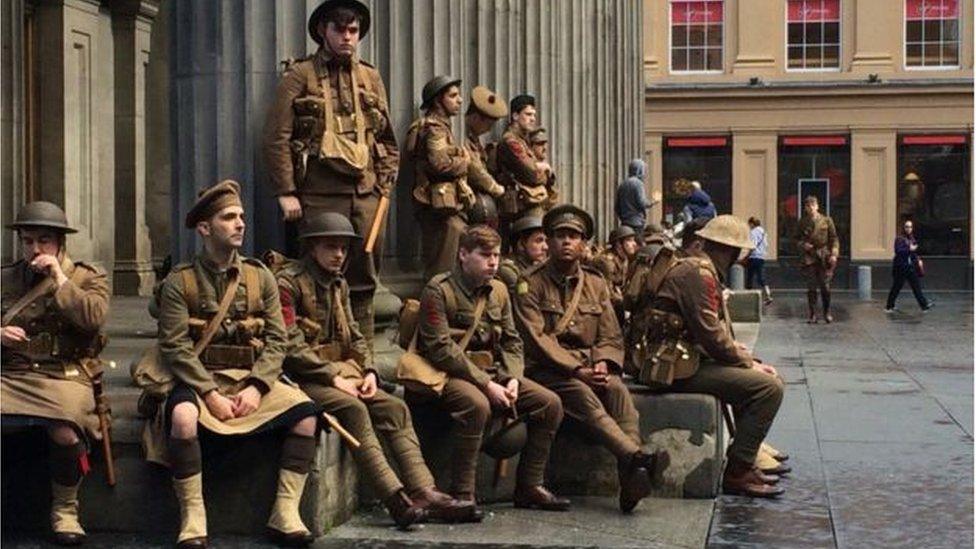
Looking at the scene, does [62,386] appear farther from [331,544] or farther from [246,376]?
[331,544]

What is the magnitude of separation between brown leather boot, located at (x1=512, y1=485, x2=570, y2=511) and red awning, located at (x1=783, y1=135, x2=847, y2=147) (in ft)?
121

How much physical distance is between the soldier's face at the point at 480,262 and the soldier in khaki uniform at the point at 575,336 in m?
0.51

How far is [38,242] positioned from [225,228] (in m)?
0.89

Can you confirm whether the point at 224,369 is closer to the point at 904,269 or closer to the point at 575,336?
the point at 575,336

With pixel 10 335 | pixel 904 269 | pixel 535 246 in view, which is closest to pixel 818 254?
pixel 904 269

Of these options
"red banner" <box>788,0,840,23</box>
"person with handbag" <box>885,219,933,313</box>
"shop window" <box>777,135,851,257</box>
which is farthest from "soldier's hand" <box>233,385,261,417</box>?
"red banner" <box>788,0,840,23</box>

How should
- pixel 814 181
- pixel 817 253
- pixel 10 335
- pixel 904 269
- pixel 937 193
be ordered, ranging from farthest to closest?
pixel 814 181 < pixel 937 193 < pixel 904 269 < pixel 817 253 < pixel 10 335

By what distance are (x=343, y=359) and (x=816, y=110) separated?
37.8 meters

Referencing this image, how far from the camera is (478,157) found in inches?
524


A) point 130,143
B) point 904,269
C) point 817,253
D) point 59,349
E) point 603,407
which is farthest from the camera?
point 904,269

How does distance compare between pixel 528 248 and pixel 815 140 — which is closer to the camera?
pixel 528 248

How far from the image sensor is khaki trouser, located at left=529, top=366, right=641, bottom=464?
951 centimetres

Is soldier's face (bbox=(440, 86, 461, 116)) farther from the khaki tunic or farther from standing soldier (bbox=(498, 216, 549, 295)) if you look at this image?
the khaki tunic

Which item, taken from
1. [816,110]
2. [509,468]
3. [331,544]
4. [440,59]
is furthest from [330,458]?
[816,110]
